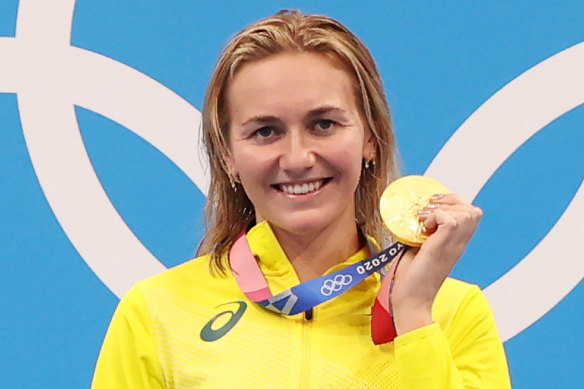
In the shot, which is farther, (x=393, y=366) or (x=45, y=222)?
(x=45, y=222)

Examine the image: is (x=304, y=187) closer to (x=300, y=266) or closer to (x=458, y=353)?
(x=300, y=266)

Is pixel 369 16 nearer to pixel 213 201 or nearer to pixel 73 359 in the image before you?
pixel 213 201

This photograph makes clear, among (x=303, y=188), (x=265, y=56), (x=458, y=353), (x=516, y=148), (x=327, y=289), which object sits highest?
(x=516, y=148)

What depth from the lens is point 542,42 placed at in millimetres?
2145

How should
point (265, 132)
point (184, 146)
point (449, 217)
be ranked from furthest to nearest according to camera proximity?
point (184, 146)
point (265, 132)
point (449, 217)

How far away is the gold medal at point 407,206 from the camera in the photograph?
4.59ft

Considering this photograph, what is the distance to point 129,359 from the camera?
4.94ft

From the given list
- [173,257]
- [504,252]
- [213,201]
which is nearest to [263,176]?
Answer: [213,201]

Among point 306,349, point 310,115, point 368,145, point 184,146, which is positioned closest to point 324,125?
point 310,115

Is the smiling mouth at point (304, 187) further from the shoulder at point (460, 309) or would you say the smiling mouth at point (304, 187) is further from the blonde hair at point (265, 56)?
the shoulder at point (460, 309)

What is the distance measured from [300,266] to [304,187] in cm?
18

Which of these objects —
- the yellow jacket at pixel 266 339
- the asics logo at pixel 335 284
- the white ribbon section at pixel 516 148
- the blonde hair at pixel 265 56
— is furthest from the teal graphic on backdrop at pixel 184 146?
the asics logo at pixel 335 284

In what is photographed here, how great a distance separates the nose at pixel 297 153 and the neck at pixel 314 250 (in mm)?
159

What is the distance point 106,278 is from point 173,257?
0.16m
